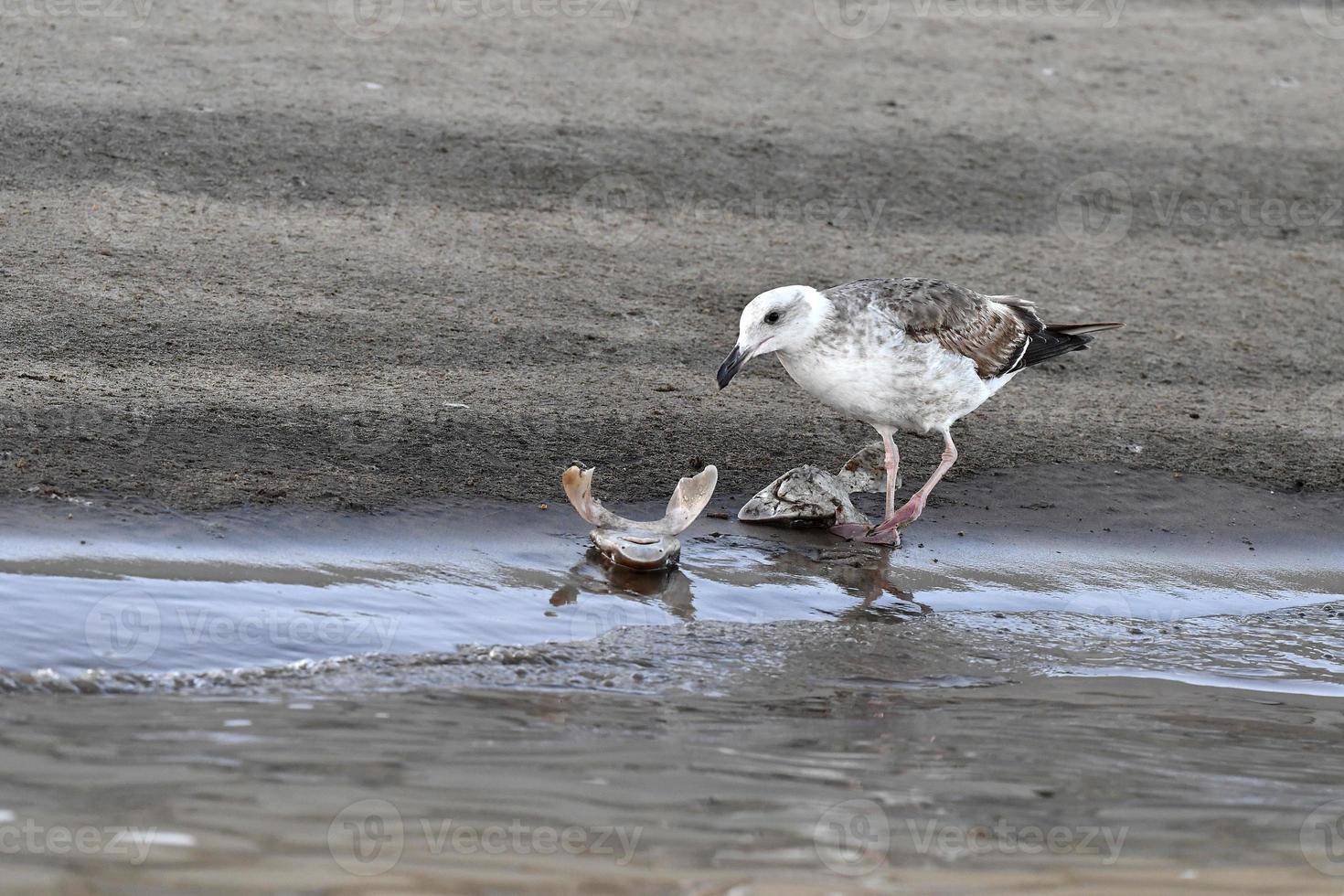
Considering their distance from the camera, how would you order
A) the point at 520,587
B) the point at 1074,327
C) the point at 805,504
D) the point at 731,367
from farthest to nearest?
the point at 1074,327 < the point at 805,504 < the point at 731,367 < the point at 520,587

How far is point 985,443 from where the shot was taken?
7.86 m

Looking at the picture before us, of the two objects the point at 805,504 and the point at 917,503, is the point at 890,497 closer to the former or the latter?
the point at 917,503

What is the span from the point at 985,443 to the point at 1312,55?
851 centimetres

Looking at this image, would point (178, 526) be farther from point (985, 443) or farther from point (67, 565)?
point (985, 443)

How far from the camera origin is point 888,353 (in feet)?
22.5

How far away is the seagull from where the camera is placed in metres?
6.77

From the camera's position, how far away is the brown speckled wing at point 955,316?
23.0ft

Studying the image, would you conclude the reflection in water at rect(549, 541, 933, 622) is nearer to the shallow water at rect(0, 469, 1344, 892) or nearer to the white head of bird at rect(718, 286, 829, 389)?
the shallow water at rect(0, 469, 1344, 892)

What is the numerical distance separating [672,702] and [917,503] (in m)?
2.32

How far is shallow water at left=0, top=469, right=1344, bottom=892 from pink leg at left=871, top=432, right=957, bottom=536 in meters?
0.14

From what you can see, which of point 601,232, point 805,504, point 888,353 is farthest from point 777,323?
point 601,232

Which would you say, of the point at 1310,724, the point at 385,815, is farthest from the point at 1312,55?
the point at 385,815

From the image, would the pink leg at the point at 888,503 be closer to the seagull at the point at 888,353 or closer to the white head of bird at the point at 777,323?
the seagull at the point at 888,353

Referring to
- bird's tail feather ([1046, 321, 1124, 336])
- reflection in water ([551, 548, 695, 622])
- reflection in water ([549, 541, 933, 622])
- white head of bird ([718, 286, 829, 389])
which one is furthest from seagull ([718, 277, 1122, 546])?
reflection in water ([551, 548, 695, 622])
